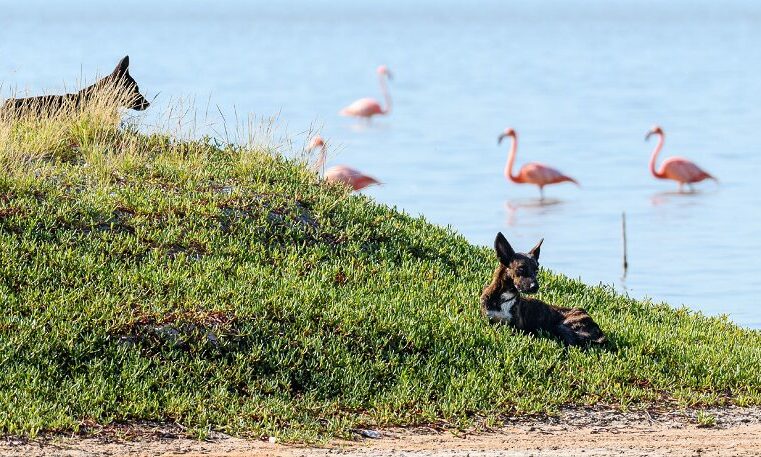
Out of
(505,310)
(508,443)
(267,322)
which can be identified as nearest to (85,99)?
(267,322)

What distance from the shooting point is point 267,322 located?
1255cm

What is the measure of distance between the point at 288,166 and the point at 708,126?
3653 cm

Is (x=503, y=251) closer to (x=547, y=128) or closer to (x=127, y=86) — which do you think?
(x=127, y=86)

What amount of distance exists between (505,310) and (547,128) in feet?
128

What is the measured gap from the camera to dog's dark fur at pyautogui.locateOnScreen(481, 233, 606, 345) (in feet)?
42.4

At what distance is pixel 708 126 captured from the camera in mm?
51750

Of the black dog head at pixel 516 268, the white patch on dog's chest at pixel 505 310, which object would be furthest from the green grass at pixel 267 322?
the black dog head at pixel 516 268

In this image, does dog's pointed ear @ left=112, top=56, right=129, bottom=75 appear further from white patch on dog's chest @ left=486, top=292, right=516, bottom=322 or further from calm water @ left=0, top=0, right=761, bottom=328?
white patch on dog's chest @ left=486, top=292, right=516, bottom=322

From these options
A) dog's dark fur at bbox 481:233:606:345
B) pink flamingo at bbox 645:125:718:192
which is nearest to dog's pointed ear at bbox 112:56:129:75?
dog's dark fur at bbox 481:233:606:345

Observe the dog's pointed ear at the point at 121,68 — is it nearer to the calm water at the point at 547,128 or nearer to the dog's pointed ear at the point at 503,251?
the calm water at the point at 547,128

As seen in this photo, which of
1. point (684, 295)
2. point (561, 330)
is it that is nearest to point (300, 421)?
point (561, 330)

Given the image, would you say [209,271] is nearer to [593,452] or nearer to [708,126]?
[593,452]

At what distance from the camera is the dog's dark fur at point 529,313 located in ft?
42.4

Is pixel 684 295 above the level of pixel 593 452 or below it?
above
